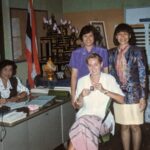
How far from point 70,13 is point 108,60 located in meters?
2.01

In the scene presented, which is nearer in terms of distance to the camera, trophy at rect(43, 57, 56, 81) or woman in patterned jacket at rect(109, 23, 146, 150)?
woman in patterned jacket at rect(109, 23, 146, 150)

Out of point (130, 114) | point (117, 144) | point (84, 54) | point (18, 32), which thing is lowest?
point (117, 144)

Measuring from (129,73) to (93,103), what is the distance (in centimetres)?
46

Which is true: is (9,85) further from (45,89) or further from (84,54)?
(84,54)

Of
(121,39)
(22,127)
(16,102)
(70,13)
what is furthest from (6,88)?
(70,13)

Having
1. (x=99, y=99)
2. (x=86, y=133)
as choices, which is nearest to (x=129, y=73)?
(x=99, y=99)

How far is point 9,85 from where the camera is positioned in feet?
11.7

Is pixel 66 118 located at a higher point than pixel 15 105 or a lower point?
lower

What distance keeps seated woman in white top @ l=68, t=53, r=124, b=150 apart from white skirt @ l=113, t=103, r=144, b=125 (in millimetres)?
224

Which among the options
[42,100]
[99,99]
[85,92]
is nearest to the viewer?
[85,92]

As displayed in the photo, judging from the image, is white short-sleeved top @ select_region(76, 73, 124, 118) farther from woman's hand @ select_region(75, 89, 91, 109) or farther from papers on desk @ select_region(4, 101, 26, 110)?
papers on desk @ select_region(4, 101, 26, 110)

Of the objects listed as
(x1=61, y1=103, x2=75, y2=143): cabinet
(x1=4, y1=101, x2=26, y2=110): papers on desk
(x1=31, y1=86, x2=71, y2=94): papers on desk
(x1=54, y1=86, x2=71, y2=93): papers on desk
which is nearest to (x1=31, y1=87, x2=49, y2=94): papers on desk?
(x1=31, y1=86, x2=71, y2=94): papers on desk

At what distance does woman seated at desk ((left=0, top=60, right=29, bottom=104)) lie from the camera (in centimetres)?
347

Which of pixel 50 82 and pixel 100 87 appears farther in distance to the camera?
pixel 50 82
